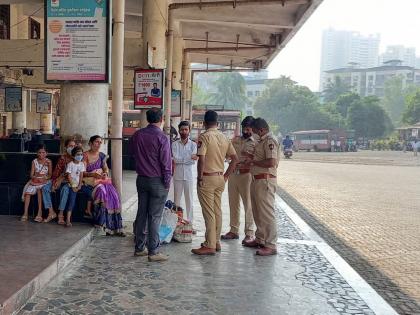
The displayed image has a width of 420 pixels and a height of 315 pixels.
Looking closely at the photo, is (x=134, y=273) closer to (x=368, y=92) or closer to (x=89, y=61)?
(x=89, y=61)

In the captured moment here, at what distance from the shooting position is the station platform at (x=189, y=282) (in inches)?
151

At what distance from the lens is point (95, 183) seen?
6.17 m

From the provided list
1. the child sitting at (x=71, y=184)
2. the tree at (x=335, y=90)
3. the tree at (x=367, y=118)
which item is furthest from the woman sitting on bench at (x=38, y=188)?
the tree at (x=335, y=90)

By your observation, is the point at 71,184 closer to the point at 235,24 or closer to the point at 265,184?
the point at 265,184

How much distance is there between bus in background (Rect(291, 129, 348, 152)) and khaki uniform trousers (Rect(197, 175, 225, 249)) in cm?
4353

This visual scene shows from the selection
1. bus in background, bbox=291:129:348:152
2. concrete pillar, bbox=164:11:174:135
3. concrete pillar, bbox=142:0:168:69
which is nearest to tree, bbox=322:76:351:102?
bus in background, bbox=291:129:348:152

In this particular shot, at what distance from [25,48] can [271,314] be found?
11.6 m

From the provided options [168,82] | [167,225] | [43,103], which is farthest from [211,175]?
[43,103]

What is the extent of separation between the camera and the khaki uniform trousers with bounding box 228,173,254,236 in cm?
616

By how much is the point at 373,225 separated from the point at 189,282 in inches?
196

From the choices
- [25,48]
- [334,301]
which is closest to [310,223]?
[334,301]

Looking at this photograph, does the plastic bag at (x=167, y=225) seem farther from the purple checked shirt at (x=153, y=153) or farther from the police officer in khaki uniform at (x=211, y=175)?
the purple checked shirt at (x=153, y=153)

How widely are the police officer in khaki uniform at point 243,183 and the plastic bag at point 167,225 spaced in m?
0.86

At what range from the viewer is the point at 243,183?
20.3 ft
